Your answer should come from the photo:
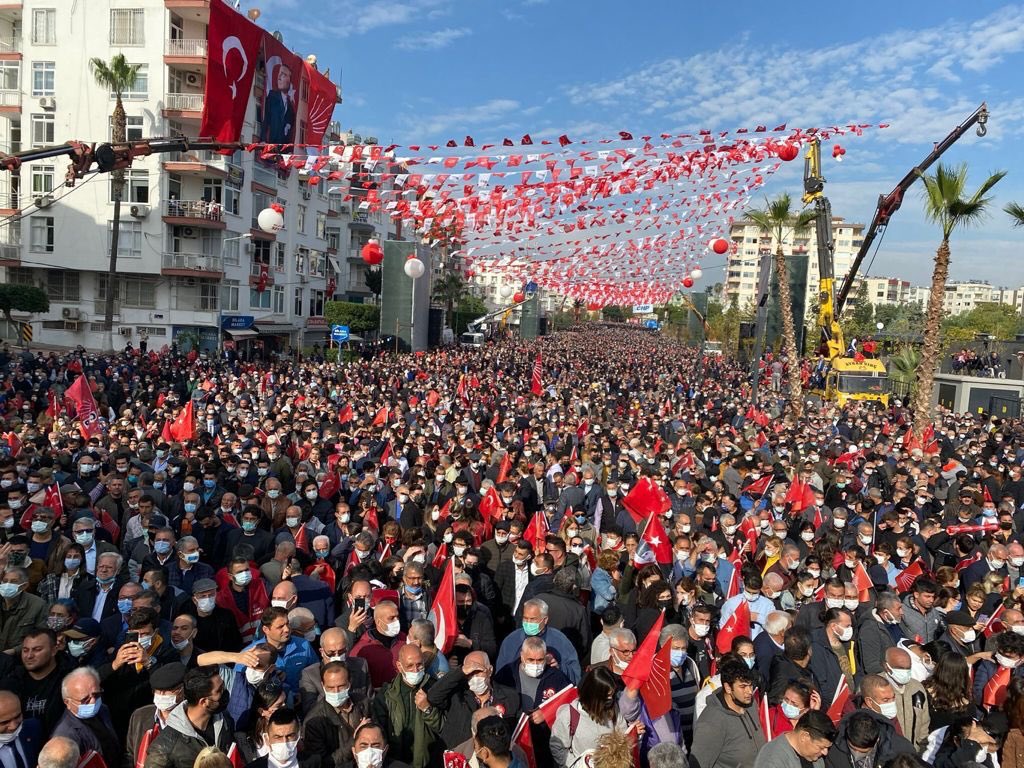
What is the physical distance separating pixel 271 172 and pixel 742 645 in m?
41.0

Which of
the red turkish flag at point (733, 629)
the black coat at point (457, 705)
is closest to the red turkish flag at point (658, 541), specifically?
the red turkish flag at point (733, 629)

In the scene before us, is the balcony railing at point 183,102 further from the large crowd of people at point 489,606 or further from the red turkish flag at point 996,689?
the red turkish flag at point 996,689

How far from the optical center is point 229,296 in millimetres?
37344

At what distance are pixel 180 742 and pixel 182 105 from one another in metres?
36.4

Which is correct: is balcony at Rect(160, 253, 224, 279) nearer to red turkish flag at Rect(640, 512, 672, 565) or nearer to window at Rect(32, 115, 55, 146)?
window at Rect(32, 115, 55, 146)

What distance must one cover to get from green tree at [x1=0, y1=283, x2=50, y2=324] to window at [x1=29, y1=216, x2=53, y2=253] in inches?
184

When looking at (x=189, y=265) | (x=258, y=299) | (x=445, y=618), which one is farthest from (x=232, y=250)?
(x=445, y=618)

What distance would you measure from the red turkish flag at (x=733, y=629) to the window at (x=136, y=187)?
116ft

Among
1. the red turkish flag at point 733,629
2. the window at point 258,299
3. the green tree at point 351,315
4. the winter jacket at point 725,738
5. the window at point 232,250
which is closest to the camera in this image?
the winter jacket at point 725,738

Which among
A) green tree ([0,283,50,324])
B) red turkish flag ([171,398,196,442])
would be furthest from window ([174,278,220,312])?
red turkish flag ([171,398,196,442])

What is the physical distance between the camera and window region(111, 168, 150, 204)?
34.7 metres

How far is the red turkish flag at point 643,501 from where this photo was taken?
9.69 meters

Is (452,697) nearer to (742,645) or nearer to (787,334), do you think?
(742,645)

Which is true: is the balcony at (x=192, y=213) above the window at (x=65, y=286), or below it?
above
